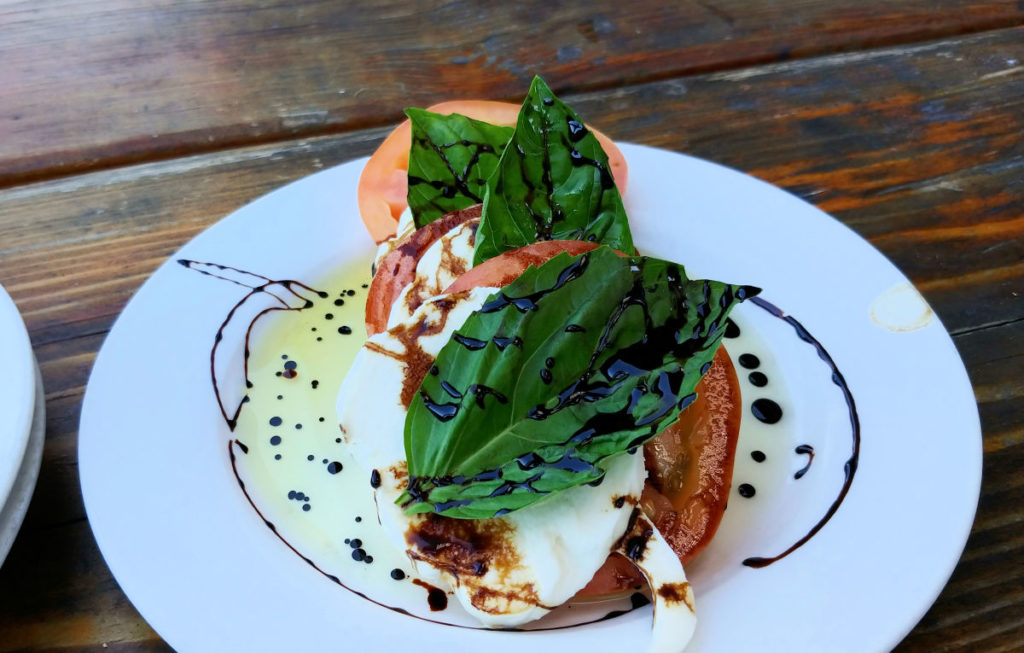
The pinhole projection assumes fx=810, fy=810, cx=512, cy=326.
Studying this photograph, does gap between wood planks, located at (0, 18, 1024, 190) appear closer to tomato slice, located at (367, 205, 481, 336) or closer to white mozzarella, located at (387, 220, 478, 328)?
tomato slice, located at (367, 205, 481, 336)

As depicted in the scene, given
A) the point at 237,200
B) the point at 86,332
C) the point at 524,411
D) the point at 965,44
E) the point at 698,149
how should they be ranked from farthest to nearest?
1. the point at 965,44
2. the point at 698,149
3. the point at 237,200
4. the point at 86,332
5. the point at 524,411

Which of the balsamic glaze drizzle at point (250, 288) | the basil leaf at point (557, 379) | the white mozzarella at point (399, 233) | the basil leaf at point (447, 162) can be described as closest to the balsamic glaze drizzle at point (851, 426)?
the basil leaf at point (557, 379)

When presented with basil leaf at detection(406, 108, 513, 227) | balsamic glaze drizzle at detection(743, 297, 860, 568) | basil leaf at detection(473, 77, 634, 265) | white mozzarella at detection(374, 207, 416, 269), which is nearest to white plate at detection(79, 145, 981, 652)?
balsamic glaze drizzle at detection(743, 297, 860, 568)

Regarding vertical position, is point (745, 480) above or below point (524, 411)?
below

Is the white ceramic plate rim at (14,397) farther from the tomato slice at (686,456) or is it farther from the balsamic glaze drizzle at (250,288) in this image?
the tomato slice at (686,456)

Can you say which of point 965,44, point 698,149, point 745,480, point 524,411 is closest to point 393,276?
point 524,411

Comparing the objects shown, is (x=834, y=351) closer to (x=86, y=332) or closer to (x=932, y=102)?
(x=932, y=102)
